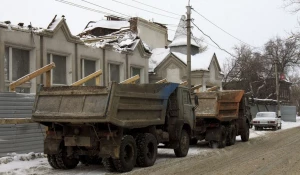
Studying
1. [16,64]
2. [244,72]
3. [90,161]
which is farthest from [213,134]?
[244,72]

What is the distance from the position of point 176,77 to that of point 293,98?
6626cm

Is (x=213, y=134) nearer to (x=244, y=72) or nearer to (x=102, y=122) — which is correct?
(x=102, y=122)

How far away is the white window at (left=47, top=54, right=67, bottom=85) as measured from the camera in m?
18.5

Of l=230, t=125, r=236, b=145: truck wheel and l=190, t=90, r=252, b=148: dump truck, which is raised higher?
l=190, t=90, r=252, b=148: dump truck

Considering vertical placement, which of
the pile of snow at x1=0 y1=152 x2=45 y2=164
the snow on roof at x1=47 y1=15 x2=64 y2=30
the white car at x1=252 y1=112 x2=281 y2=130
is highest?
the snow on roof at x1=47 y1=15 x2=64 y2=30

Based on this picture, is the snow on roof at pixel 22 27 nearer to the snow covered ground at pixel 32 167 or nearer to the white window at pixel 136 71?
the snow covered ground at pixel 32 167

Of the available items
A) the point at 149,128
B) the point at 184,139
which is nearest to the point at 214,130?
the point at 184,139

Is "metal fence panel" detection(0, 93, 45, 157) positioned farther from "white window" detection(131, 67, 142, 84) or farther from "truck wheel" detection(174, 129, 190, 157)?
"white window" detection(131, 67, 142, 84)

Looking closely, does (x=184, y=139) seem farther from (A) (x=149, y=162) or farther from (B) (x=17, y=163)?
(B) (x=17, y=163)

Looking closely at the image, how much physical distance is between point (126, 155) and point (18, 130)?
3767 millimetres

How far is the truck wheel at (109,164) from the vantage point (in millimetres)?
10172

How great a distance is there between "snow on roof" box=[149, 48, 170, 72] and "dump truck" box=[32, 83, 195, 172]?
807 inches

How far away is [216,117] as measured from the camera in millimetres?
16391

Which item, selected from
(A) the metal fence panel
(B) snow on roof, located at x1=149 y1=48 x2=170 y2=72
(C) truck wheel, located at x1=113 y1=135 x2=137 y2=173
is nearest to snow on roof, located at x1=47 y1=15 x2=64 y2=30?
(A) the metal fence panel
